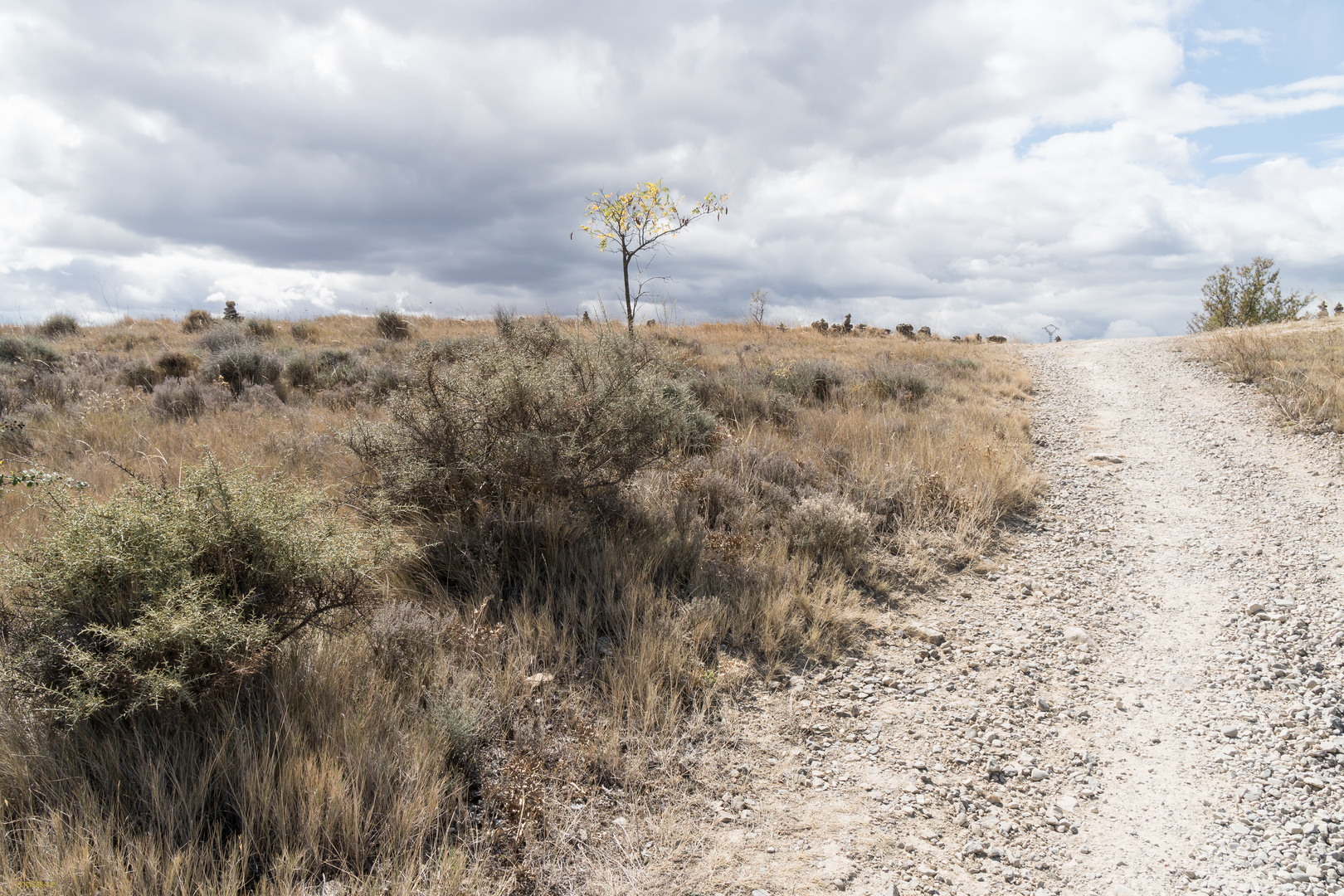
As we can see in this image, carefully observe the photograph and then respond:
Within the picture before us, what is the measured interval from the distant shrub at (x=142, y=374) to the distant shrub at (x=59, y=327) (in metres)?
7.92

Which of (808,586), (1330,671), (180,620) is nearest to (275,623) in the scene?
(180,620)

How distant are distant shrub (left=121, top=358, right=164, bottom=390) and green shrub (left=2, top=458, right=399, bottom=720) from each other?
32.7ft

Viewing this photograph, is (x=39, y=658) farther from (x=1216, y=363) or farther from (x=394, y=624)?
(x=1216, y=363)

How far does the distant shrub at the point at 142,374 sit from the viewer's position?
10750 mm

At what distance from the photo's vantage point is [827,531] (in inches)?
217

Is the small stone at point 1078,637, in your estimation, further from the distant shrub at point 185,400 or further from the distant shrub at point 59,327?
the distant shrub at point 59,327

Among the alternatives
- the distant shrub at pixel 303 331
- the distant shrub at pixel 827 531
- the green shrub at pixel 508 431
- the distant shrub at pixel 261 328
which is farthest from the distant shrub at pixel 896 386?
the distant shrub at pixel 261 328

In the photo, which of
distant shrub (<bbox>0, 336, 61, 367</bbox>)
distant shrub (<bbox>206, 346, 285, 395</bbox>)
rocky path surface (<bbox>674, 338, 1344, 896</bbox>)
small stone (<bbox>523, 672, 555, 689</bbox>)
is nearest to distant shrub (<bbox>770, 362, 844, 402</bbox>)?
rocky path surface (<bbox>674, 338, 1344, 896</bbox>)

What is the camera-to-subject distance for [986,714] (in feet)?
12.7

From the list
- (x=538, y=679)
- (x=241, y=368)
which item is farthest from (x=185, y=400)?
(x=538, y=679)

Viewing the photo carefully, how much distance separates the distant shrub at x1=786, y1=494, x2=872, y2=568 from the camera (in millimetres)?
5441

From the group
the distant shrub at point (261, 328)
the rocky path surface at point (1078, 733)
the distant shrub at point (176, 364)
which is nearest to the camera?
the rocky path surface at point (1078, 733)

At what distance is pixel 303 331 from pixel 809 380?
46.5 ft

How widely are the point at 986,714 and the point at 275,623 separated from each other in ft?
13.5
